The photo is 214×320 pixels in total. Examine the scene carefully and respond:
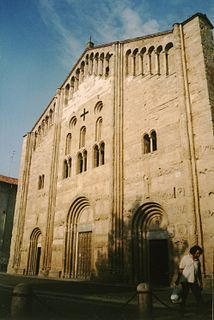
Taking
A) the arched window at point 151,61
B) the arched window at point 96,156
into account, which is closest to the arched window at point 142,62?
the arched window at point 151,61

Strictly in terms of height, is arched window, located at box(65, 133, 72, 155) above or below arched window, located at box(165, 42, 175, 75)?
below

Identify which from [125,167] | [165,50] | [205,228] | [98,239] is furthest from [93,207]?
[165,50]

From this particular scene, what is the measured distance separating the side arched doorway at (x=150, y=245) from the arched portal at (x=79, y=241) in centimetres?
342

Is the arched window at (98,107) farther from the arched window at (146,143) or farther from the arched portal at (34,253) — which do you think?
the arched portal at (34,253)

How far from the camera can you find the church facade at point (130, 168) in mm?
12422

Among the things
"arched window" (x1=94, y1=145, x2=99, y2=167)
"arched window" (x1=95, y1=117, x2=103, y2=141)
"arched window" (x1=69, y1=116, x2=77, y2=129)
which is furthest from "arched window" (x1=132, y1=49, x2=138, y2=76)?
"arched window" (x1=69, y1=116, x2=77, y2=129)

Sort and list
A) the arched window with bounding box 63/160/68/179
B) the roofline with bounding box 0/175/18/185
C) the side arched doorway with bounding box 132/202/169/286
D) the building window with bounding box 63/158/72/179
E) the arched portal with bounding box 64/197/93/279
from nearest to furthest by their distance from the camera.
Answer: the side arched doorway with bounding box 132/202/169/286 → the arched portal with bounding box 64/197/93/279 → the building window with bounding box 63/158/72/179 → the arched window with bounding box 63/160/68/179 → the roofline with bounding box 0/175/18/185

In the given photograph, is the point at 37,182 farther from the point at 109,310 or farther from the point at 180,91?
the point at 109,310

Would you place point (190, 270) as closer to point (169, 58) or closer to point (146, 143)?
point (146, 143)

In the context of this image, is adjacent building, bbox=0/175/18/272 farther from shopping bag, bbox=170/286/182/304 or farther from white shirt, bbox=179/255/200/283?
shopping bag, bbox=170/286/182/304

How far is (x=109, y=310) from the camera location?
6.73 meters

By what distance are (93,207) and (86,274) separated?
375 centimetres

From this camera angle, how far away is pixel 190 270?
6.66 m

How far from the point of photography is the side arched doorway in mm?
13117
